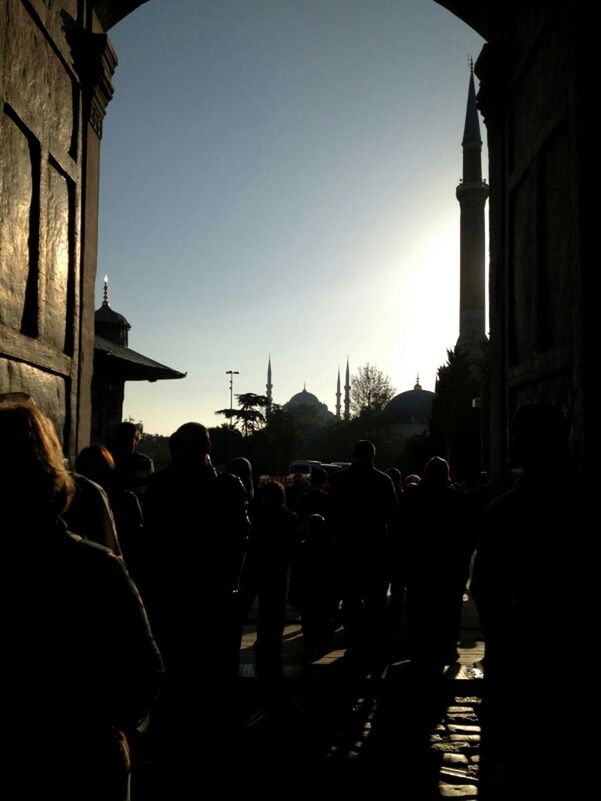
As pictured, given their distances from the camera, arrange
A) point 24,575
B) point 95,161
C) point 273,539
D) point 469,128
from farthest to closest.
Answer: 1. point 469,128
2. point 95,161
3. point 273,539
4. point 24,575

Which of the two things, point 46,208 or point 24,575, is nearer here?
point 24,575

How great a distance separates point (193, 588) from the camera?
15.9 feet

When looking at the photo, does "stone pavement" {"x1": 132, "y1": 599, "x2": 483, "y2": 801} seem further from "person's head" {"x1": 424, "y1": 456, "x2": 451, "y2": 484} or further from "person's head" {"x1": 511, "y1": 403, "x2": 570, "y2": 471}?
"person's head" {"x1": 511, "y1": 403, "x2": 570, "y2": 471}

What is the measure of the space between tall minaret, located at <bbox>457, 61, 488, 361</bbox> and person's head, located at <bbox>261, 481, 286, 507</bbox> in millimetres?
52676

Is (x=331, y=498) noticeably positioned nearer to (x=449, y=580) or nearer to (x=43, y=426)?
(x=449, y=580)

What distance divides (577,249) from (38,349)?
3.46 meters

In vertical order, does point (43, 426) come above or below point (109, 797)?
above

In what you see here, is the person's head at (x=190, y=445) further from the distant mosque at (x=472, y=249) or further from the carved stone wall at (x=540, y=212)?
the distant mosque at (x=472, y=249)

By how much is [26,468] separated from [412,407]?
8363cm

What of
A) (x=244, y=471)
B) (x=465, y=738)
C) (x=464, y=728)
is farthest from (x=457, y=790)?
(x=244, y=471)

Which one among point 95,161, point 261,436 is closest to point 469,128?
point 261,436

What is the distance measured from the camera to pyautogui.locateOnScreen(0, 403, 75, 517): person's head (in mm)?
1672

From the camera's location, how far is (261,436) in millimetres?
53406

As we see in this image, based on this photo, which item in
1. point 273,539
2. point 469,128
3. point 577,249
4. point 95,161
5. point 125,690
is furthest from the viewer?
point 469,128
